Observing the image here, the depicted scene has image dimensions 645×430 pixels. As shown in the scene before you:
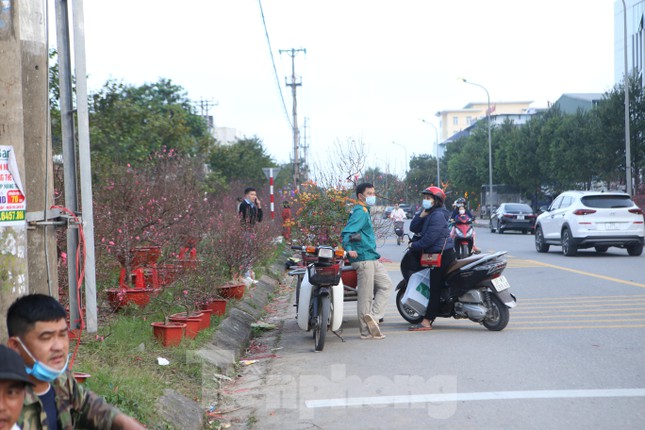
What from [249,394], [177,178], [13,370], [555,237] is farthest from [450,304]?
[555,237]

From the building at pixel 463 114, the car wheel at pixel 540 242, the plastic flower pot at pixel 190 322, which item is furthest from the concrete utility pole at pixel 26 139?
the building at pixel 463 114

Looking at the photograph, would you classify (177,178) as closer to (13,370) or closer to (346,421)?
(346,421)

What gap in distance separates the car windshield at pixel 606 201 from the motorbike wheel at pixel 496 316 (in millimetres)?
12458

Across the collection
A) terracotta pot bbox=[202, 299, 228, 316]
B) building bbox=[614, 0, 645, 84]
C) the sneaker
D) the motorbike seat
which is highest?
building bbox=[614, 0, 645, 84]

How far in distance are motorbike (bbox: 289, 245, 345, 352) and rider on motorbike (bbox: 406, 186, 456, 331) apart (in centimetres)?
120

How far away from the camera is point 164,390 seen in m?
6.36

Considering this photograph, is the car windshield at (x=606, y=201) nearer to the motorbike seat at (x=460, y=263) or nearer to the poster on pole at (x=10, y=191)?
the motorbike seat at (x=460, y=263)

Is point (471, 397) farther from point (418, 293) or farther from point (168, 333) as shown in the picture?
point (418, 293)

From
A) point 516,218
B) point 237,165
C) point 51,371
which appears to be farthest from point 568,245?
point 237,165

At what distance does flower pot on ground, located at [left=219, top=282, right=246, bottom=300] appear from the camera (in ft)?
38.3

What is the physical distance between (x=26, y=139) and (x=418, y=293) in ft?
20.2

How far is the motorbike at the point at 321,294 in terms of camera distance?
355 inches

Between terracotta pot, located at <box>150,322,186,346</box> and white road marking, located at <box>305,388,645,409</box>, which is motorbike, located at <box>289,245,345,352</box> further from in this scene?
white road marking, located at <box>305,388,645,409</box>

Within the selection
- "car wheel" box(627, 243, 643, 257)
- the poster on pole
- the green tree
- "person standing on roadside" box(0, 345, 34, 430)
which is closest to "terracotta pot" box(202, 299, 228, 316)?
the poster on pole
